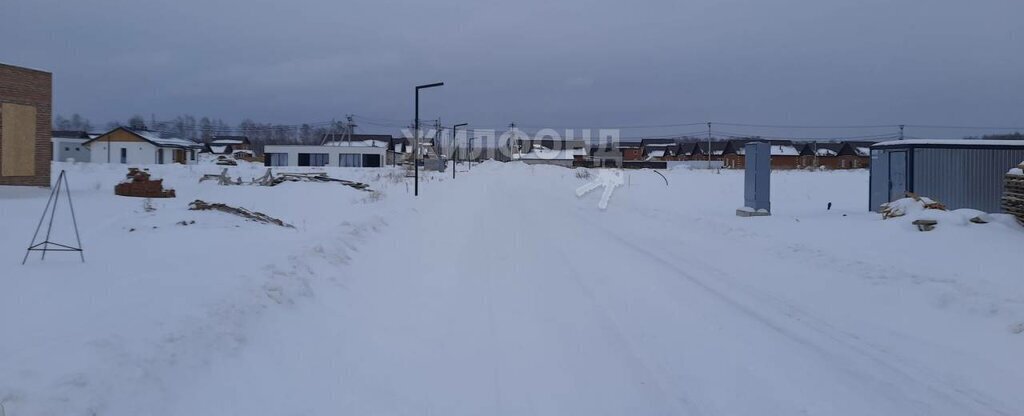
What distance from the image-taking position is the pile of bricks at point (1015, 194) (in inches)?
557

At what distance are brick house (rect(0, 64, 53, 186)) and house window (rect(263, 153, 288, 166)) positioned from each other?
6750cm

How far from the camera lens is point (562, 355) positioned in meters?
6.50

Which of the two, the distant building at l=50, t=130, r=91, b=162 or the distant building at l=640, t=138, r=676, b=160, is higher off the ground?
the distant building at l=640, t=138, r=676, b=160

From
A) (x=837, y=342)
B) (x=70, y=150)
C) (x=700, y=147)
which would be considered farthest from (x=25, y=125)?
(x=700, y=147)

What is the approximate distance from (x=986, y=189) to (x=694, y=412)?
704 inches

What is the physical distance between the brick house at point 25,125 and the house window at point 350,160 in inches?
2634

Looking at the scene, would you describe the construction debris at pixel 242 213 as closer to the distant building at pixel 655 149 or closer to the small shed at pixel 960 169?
the small shed at pixel 960 169

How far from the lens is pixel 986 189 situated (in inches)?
741

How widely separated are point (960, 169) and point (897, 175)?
1.49 m

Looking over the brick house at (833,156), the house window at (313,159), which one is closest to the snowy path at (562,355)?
the house window at (313,159)

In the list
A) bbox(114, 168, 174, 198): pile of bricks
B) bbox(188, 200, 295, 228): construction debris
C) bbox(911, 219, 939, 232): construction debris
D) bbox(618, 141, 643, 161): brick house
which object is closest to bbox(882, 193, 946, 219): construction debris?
bbox(911, 219, 939, 232): construction debris

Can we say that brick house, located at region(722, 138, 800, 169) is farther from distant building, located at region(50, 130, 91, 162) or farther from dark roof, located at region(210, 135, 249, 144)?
dark roof, located at region(210, 135, 249, 144)

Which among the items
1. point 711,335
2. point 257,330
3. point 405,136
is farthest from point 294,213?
point 405,136

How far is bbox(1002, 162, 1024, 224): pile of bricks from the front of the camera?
1414 centimetres
